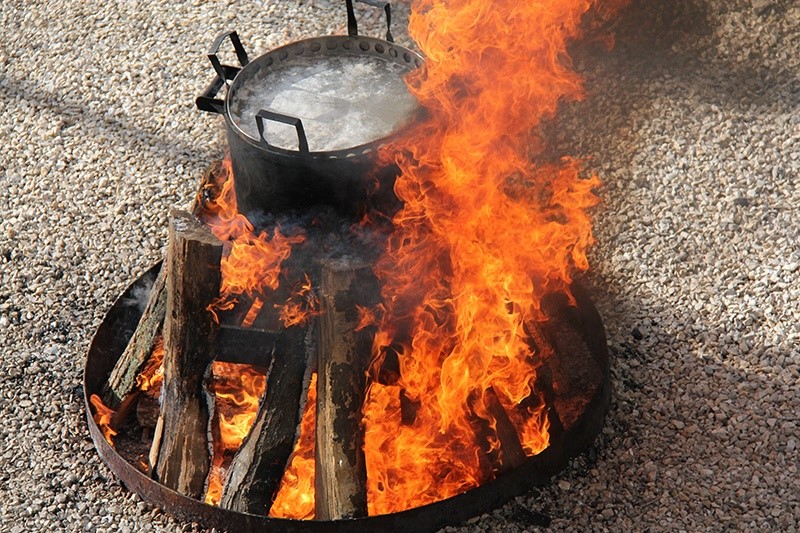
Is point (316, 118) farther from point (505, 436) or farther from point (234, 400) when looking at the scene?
point (505, 436)

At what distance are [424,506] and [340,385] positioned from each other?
576 mm

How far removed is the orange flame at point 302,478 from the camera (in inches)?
151

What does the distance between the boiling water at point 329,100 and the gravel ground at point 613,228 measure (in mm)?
1646

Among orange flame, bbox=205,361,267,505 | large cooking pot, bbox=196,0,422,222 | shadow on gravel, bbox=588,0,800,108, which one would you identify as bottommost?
orange flame, bbox=205,361,267,505

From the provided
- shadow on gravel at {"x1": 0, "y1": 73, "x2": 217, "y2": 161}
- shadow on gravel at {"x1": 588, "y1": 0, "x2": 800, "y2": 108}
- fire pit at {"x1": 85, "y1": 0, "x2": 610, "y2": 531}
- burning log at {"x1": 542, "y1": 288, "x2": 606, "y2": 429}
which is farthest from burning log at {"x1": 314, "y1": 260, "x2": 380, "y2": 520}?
shadow on gravel at {"x1": 588, "y1": 0, "x2": 800, "y2": 108}

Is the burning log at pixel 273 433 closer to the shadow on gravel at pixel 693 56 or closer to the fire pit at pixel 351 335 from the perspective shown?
the fire pit at pixel 351 335

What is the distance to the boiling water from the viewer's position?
355cm

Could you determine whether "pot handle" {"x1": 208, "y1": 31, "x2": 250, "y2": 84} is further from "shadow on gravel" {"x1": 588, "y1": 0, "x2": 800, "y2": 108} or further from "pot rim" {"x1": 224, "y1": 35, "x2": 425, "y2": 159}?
"shadow on gravel" {"x1": 588, "y1": 0, "x2": 800, "y2": 108}

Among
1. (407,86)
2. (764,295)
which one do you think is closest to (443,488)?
(407,86)

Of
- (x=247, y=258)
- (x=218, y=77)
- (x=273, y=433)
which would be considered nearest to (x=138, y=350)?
(x=247, y=258)

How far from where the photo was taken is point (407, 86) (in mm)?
3770

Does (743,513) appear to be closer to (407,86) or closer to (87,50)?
(407,86)

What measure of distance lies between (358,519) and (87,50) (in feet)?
15.8

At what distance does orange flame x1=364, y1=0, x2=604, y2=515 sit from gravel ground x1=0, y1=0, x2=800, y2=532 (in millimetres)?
358
